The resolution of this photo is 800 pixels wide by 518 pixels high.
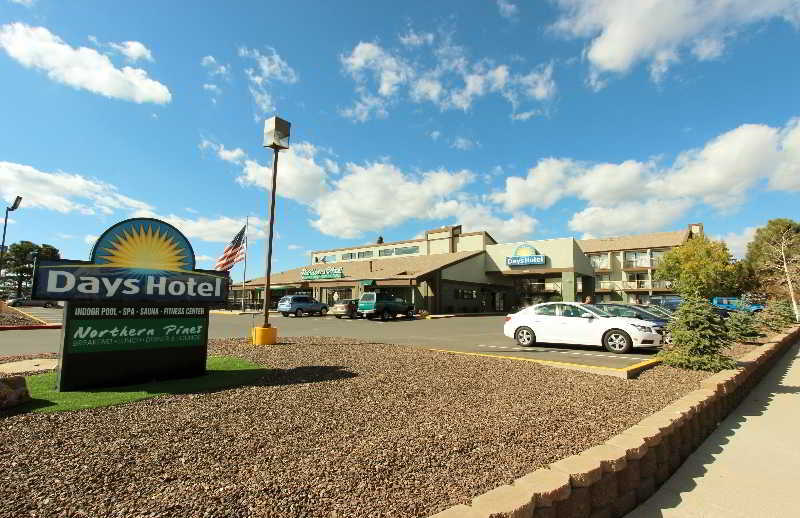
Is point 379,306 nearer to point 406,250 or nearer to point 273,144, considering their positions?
point 273,144

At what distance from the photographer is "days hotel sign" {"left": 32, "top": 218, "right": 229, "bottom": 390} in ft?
Answer: 20.2

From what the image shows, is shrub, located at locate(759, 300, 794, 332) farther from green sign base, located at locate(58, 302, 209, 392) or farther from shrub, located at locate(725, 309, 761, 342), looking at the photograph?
green sign base, located at locate(58, 302, 209, 392)

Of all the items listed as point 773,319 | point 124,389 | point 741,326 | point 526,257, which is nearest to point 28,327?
point 124,389

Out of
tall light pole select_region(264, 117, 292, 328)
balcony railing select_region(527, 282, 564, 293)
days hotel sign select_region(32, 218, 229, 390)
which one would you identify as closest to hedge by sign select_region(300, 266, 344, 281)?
balcony railing select_region(527, 282, 564, 293)

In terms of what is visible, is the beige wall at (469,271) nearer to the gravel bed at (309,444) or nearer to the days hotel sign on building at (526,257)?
the days hotel sign on building at (526,257)

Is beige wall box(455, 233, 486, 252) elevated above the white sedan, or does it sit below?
above

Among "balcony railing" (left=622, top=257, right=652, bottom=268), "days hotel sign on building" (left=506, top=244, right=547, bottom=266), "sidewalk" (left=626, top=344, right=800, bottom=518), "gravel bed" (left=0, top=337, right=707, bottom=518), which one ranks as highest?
"balcony railing" (left=622, top=257, right=652, bottom=268)

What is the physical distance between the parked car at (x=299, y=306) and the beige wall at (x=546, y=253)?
18647 mm

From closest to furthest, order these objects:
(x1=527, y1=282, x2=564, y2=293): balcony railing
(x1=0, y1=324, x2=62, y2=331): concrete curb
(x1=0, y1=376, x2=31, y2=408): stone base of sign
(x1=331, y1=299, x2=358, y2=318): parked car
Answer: (x1=0, y1=376, x2=31, y2=408): stone base of sign → (x1=0, y1=324, x2=62, y2=331): concrete curb → (x1=331, y1=299, x2=358, y2=318): parked car → (x1=527, y1=282, x2=564, y2=293): balcony railing

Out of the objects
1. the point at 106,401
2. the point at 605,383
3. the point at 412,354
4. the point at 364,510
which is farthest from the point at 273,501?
the point at 412,354

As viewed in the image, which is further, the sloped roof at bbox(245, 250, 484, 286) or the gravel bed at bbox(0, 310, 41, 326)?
the sloped roof at bbox(245, 250, 484, 286)

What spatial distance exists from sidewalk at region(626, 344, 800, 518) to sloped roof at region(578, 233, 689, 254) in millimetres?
56538

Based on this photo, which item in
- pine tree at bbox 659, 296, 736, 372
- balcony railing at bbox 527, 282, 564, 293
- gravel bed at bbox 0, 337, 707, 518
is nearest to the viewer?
gravel bed at bbox 0, 337, 707, 518

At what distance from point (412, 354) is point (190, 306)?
15.7 feet
